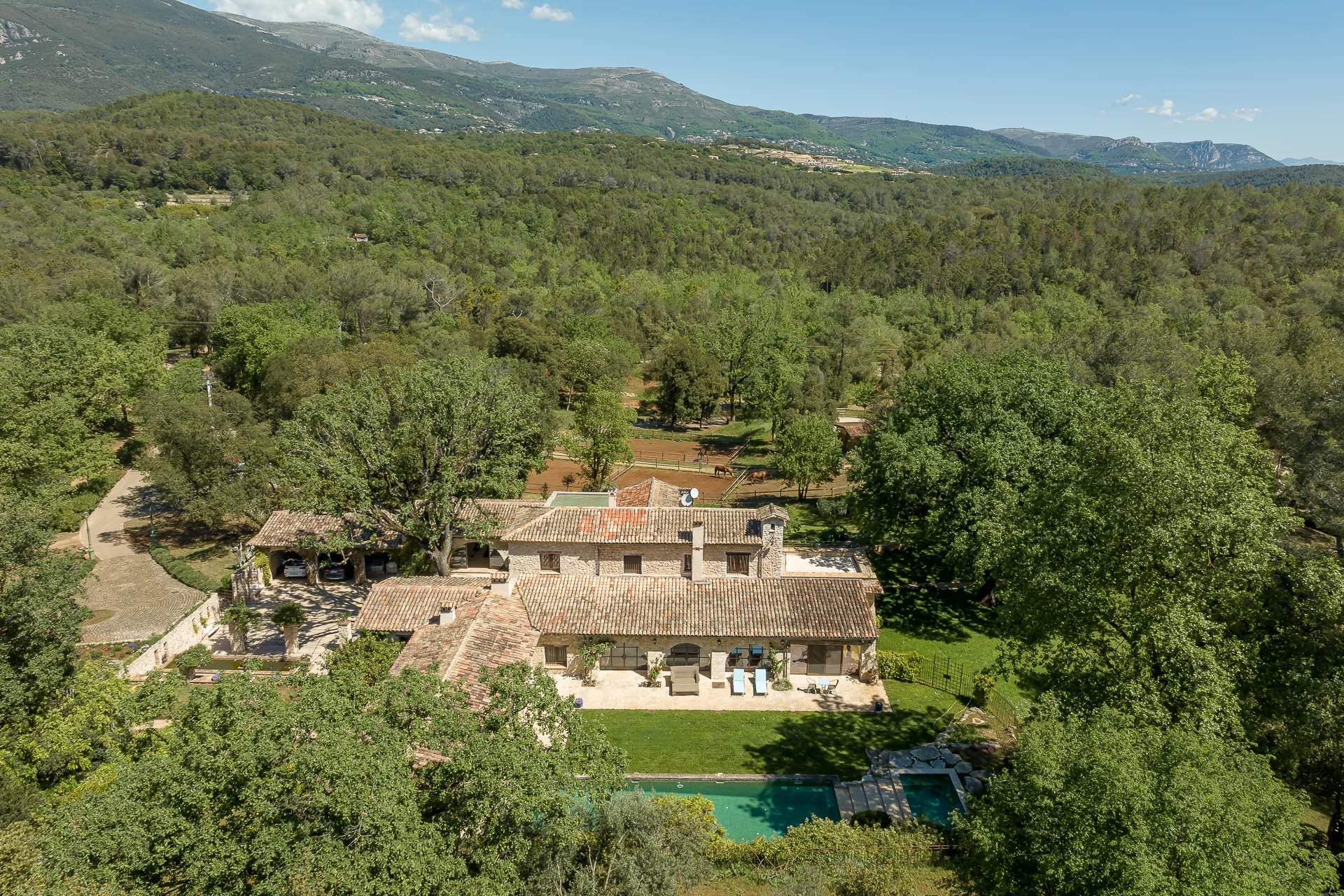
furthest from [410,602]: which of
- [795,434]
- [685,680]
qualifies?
[795,434]

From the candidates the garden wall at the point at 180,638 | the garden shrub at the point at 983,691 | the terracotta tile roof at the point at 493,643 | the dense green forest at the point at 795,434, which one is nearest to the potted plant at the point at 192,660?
the garden wall at the point at 180,638

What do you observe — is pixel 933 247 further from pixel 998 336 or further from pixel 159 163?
pixel 159 163

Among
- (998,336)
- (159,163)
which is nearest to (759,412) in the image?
(998,336)

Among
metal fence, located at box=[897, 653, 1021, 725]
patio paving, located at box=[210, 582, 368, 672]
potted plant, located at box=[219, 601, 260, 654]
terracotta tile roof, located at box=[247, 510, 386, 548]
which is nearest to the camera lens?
metal fence, located at box=[897, 653, 1021, 725]

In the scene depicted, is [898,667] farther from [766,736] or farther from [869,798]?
[869,798]

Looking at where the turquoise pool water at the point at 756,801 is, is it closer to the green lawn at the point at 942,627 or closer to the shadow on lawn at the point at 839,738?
the shadow on lawn at the point at 839,738

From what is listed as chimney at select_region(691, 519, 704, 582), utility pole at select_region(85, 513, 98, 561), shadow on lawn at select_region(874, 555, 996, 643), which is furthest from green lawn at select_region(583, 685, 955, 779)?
utility pole at select_region(85, 513, 98, 561)

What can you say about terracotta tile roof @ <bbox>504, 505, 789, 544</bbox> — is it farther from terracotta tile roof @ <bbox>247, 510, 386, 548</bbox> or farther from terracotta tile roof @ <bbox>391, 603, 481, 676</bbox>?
terracotta tile roof @ <bbox>247, 510, 386, 548</bbox>
